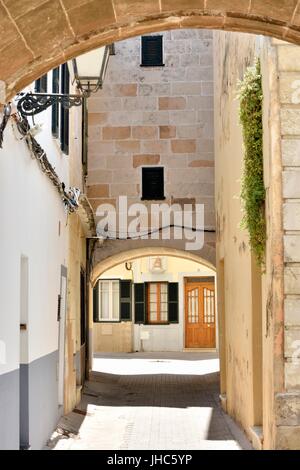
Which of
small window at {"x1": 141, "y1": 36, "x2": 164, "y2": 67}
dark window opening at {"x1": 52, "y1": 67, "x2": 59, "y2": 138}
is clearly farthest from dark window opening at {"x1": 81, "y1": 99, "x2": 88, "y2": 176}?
dark window opening at {"x1": 52, "y1": 67, "x2": 59, "y2": 138}

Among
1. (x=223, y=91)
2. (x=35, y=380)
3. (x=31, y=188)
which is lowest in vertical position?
(x=35, y=380)

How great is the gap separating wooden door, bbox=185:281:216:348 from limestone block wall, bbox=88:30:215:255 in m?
12.2

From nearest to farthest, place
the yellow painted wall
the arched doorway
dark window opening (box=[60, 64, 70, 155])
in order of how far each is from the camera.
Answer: the arched doorway
the yellow painted wall
dark window opening (box=[60, 64, 70, 155])

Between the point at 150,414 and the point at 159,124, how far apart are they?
6584 millimetres

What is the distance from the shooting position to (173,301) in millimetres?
28328

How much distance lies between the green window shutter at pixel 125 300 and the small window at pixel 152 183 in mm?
11982

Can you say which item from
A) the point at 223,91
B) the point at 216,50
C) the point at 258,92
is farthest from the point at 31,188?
the point at 216,50

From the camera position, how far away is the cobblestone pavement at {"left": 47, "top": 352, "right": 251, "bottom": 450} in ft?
32.2

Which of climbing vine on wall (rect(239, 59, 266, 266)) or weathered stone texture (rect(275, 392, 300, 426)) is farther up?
climbing vine on wall (rect(239, 59, 266, 266))

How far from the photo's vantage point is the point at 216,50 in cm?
1466

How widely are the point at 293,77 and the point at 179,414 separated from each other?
6.53 meters

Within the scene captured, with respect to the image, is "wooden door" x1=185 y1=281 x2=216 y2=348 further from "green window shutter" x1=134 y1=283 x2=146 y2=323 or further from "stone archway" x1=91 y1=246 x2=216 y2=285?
"stone archway" x1=91 y1=246 x2=216 y2=285

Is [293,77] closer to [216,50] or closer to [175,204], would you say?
[216,50]

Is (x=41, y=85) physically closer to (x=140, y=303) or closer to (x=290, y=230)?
(x=290, y=230)
